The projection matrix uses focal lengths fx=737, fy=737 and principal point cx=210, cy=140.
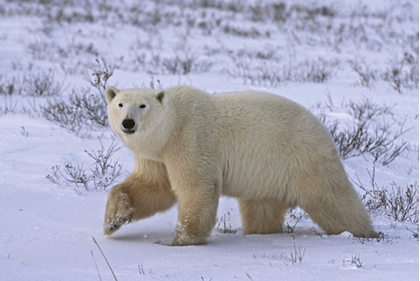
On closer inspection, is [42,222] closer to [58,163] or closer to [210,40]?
[58,163]

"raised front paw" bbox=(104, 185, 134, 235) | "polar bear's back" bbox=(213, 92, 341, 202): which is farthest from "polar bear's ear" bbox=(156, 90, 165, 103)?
"raised front paw" bbox=(104, 185, 134, 235)

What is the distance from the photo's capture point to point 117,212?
4.41 meters

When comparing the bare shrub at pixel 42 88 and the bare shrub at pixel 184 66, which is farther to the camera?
the bare shrub at pixel 184 66

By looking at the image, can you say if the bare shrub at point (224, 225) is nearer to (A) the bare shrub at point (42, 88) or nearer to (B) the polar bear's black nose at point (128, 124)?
(B) the polar bear's black nose at point (128, 124)

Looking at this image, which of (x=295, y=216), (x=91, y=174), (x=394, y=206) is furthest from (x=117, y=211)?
(x=394, y=206)

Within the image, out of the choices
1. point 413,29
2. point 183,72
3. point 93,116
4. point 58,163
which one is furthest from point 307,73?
point 413,29

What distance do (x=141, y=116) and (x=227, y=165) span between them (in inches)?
26.9

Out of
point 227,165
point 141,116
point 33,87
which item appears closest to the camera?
point 141,116

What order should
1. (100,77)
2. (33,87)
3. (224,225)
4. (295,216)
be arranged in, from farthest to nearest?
(33,87), (100,77), (295,216), (224,225)

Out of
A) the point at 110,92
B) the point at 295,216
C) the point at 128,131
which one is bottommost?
the point at 295,216

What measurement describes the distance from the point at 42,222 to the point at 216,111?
4.11 feet

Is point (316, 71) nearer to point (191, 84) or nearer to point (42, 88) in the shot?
point (191, 84)

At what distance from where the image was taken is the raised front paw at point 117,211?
4.37 meters

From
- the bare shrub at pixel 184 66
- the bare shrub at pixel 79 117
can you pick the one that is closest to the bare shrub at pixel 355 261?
the bare shrub at pixel 79 117
